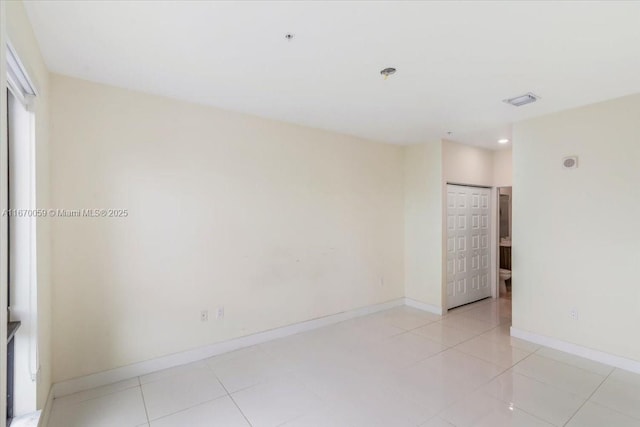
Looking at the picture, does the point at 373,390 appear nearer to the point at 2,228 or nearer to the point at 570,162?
the point at 2,228

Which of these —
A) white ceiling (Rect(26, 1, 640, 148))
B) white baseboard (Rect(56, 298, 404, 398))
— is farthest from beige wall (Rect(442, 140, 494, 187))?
white baseboard (Rect(56, 298, 404, 398))

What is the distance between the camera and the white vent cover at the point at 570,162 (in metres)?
3.34

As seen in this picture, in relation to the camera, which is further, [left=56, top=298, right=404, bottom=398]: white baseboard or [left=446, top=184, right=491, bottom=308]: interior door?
[left=446, top=184, right=491, bottom=308]: interior door

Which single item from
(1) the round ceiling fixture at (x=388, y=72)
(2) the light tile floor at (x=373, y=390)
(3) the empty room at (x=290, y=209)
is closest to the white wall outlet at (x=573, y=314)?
(3) the empty room at (x=290, y=209)

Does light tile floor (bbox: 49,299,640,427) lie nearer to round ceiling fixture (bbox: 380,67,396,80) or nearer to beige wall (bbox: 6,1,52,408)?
beige wall (bbox: 6,1,52,408)

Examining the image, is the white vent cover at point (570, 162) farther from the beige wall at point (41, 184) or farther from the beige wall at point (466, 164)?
the beige wall at point (41, 184)

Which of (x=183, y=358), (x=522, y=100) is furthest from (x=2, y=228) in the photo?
(x=522, y=100)

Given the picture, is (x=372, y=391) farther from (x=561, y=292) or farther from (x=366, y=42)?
(x=366, y=42)

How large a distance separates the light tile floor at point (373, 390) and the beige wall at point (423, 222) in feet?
4.00

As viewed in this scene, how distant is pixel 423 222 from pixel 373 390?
288cm

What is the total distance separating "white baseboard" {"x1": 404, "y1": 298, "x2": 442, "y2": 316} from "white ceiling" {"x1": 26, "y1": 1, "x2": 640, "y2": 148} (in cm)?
293

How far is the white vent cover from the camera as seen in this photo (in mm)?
3338

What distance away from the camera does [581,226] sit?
329 cm

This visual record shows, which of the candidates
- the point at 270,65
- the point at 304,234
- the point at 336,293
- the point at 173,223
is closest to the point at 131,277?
the point at 173,223
